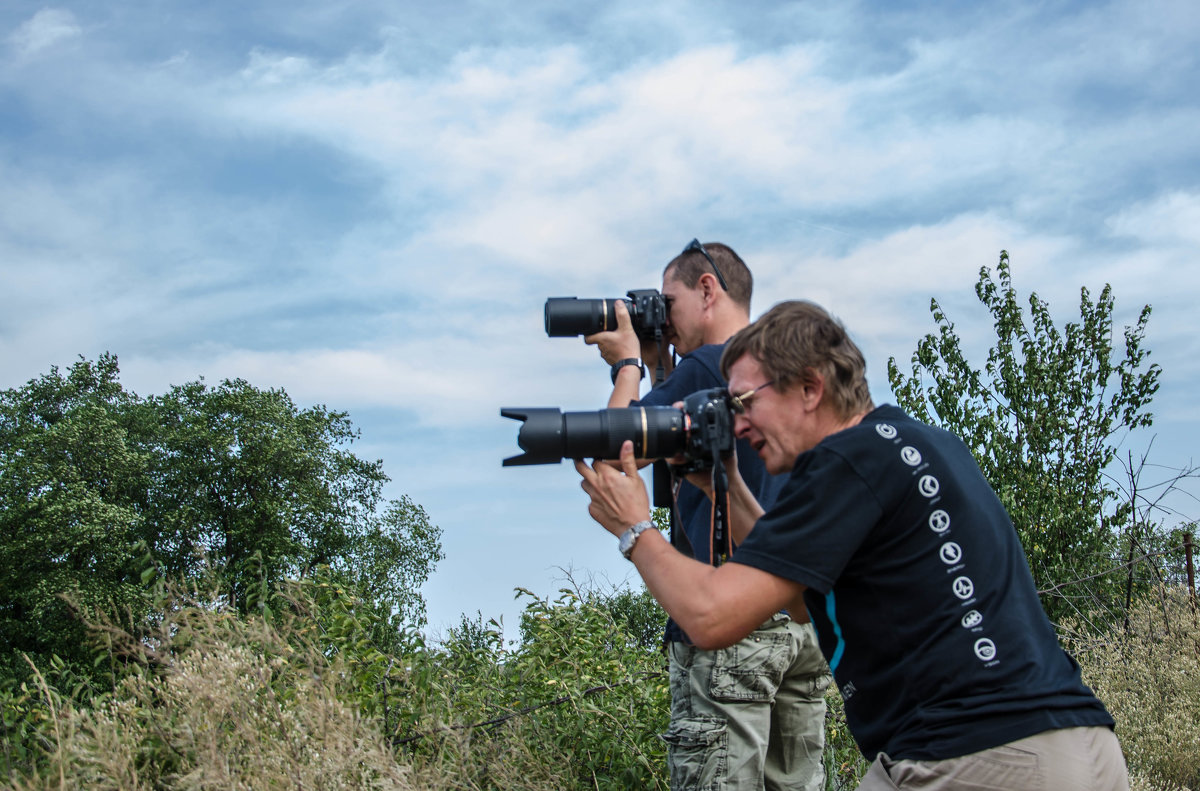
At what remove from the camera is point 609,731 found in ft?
13.3

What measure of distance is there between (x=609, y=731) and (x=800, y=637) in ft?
4.71

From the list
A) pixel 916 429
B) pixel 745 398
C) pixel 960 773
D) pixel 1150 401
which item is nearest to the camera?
pixel 960 773

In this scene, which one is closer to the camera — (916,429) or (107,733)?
(916,429)

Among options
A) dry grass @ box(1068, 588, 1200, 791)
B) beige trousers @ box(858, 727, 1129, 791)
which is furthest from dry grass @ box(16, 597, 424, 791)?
dry grass @ box(1068, 588, 1200, 791)

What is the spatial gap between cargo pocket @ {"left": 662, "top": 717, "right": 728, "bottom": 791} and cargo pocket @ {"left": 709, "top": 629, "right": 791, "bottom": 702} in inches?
3.8

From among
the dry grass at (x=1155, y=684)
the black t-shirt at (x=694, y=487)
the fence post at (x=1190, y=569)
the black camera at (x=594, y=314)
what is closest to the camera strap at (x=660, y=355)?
the black camera at (x=594, y=314)

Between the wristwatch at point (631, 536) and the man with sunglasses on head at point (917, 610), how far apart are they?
0.52 feet

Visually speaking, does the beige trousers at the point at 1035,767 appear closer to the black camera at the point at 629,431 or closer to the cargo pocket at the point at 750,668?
the black camera at the point at 629,431

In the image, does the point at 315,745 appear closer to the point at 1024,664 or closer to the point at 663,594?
the point at 663,594

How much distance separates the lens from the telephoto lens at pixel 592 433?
2.31 metres

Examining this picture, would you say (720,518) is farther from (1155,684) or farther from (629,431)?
(1155,684)

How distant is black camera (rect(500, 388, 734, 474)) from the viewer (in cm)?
231

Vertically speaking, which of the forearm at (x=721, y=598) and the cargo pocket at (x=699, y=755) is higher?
the forearm at (x=721, y=598)

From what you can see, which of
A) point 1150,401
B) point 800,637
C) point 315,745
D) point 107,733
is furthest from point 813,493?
point 1150,401
